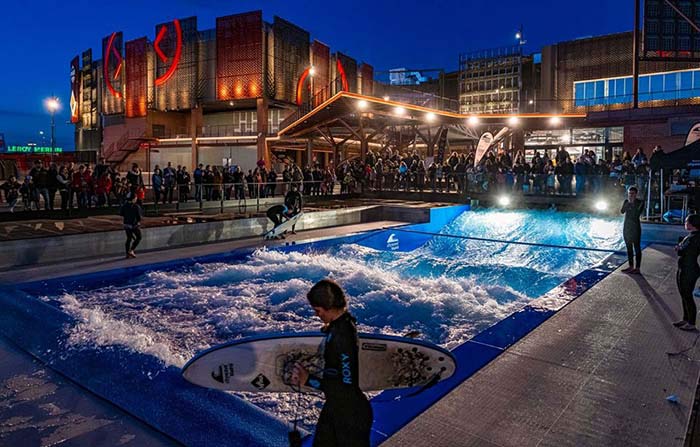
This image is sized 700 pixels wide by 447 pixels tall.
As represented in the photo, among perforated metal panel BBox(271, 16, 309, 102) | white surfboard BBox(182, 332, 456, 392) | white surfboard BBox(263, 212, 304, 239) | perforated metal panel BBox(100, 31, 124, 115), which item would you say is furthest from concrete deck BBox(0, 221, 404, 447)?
perforated metal panel BBox(100, 31, 124, 115)

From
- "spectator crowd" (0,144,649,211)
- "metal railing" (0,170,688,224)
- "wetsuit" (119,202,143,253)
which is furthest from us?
"spectator crowd" (0,144,649,211)

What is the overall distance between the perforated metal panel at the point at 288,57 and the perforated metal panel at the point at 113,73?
1773cm

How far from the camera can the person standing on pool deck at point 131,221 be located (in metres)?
12.0

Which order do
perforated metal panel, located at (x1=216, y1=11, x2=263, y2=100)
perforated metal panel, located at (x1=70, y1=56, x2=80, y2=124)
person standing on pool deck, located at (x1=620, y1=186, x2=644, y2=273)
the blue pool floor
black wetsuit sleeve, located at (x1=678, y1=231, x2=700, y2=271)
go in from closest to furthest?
the blue pool floor → black wetsuit sleeve, located at (x1=678, y1=231, x2=700, y2=271) → person standing on pool deck, located at (x1=620, y1=186, x2=644, y2=273) → perforated metal panel, located at (x1=216, y1=11, x2=263, y2=100) → perforated metal panel, located at (x1=70, y1=56, x2=80, y2=124)

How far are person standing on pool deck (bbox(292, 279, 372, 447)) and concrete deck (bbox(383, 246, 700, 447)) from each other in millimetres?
947

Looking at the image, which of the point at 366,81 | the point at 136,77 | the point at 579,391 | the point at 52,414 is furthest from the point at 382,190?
the point at 136,77

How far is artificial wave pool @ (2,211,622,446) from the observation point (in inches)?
276

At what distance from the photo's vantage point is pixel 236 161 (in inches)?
1684

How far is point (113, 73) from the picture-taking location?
159ft

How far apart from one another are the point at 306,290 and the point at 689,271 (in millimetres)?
6644

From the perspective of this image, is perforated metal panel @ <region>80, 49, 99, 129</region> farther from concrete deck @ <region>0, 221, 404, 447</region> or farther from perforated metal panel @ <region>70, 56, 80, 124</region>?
concrete deck @ <region>0, 221, 404, 447</region>

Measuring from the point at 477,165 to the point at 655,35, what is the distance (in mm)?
10438

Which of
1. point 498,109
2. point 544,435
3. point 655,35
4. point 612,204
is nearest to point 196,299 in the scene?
point 544,435

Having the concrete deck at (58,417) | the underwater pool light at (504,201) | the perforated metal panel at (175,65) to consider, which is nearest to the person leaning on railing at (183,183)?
the underwater pool light at (504,201)
